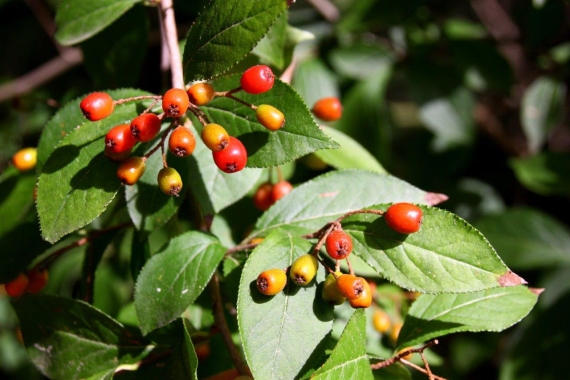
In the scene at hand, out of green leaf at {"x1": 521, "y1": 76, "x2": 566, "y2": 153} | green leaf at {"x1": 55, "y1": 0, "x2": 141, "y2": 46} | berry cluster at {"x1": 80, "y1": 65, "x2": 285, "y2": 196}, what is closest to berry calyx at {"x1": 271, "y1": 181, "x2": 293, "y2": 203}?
berry cluster at {"x1": 80, "y1": 65, "x2": 285, "y2": 196}

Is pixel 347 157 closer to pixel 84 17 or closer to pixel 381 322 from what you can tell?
pixel 381 322

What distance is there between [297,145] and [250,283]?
36 centimetres

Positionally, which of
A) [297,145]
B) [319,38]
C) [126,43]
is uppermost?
[126,43]

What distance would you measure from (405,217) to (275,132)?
37cm

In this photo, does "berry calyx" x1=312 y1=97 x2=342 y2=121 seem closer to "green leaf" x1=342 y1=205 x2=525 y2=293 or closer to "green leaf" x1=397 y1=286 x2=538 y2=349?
"green leaf" x1=342 y1=205 x2=525 y2=293

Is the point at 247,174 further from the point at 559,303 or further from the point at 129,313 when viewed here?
the point at 559,303

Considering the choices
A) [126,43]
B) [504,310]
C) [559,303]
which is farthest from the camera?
[559,303]

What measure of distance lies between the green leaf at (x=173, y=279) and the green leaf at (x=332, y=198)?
19cm

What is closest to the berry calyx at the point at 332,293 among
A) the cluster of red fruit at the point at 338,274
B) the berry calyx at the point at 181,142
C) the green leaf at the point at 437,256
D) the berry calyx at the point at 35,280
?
the cluster of red fruit at the point at 338,274

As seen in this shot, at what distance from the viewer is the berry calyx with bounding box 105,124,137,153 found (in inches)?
48.0

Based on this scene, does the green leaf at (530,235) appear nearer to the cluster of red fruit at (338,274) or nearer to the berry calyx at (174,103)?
the cluster of red fruit at (338,274)

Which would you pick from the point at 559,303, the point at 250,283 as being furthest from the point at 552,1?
the point at 250,283

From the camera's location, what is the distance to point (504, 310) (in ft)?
5.05

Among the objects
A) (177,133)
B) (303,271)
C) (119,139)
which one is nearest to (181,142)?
(177,133)
